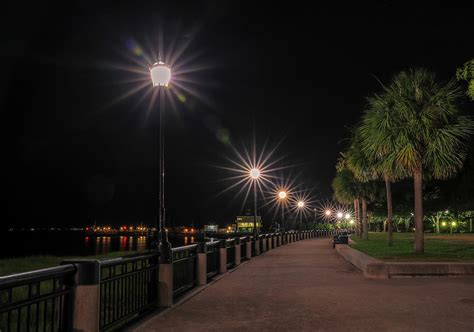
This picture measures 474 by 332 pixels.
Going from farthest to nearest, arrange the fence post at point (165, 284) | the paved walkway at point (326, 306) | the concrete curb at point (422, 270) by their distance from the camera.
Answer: the concrete curb at point (422, 270) < the fence post at point (165, 284) < the paved walkway at point (326, 306)

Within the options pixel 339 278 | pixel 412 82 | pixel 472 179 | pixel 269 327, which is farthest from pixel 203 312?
pixel 472 179

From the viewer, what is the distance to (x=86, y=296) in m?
6.60

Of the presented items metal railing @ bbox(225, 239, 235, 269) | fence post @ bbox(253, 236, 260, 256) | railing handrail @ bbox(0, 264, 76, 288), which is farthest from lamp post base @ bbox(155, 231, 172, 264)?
fence post @ bbox(253, 236, 260, 256)

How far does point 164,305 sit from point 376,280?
651 cm

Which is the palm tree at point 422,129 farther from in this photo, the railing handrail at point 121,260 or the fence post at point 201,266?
the railing handrail at point 121,260

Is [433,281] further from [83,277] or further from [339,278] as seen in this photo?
[83,277]

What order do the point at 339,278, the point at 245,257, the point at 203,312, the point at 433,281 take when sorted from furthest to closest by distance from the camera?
the point at 245,257 → the point at 339,278 → the point at 433,281 → the point at 203,312

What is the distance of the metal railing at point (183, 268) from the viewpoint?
37.9 feet

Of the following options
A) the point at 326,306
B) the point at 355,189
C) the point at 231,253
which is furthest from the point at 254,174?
the point at 326,306

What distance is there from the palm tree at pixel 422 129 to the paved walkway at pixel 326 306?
226 inches

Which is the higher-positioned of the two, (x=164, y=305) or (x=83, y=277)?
(x=83, y=277)

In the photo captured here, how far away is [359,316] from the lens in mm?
8875

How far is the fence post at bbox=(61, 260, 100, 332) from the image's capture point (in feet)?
21.5

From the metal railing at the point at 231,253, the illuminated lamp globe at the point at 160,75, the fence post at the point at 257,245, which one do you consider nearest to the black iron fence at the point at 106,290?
the metal railing at the point at 231,253
